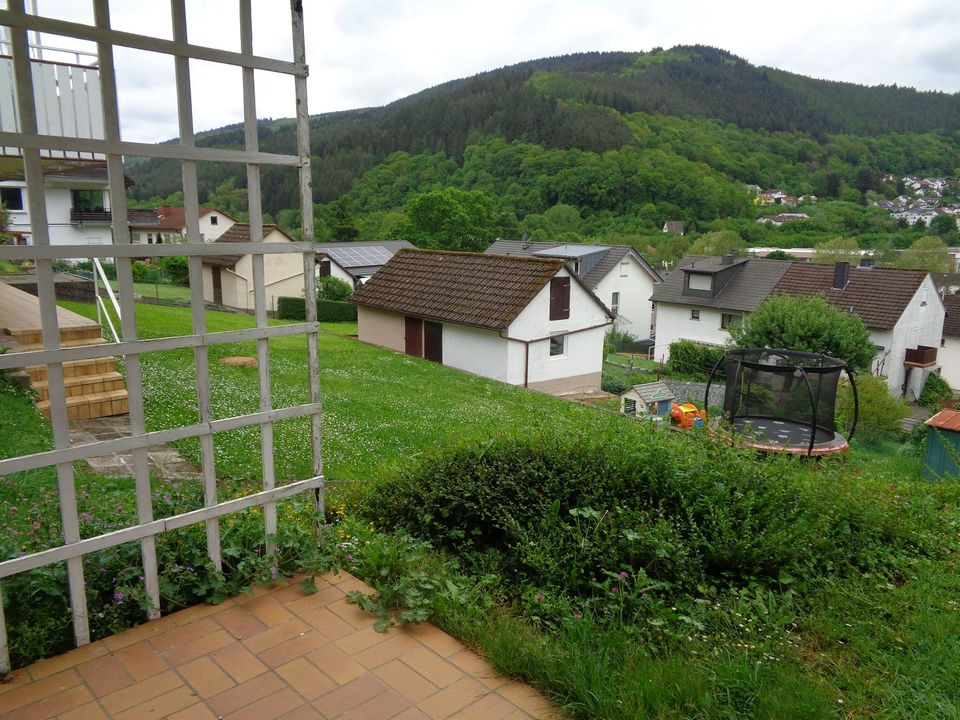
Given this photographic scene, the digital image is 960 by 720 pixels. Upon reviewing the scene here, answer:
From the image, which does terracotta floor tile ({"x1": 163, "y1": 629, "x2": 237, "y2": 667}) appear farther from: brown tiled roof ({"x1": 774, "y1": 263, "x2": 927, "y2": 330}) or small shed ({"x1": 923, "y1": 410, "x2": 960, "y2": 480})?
brown tiled roof ({"x1": 774, "y1": 263, "x2": 927, "y2": 330})

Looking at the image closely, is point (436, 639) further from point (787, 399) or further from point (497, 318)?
point (497, 318)

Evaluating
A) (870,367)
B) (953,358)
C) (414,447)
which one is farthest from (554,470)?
(953,358)

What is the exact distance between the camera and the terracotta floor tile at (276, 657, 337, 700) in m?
3.12

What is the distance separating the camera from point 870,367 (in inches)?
1213

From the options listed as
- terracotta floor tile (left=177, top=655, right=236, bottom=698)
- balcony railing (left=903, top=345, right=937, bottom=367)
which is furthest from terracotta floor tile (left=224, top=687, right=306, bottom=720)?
balcony railing (left=903, top=345, right=937, bottom=367)

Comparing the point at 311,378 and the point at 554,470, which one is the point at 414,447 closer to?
the point at 554,470

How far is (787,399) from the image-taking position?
10.5 m

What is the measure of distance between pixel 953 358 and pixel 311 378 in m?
47.2

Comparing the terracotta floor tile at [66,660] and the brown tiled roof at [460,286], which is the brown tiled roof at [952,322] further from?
the terracotta floor tile at [66,660]

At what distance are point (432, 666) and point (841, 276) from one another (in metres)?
37.0

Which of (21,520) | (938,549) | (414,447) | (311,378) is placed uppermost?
(311,378)

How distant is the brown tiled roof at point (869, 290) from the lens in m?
32.7

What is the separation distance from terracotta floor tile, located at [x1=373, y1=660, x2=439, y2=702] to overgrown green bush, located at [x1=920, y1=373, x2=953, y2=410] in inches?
1572

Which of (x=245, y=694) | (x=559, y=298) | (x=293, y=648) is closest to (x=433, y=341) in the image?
(x=559, y=298)
